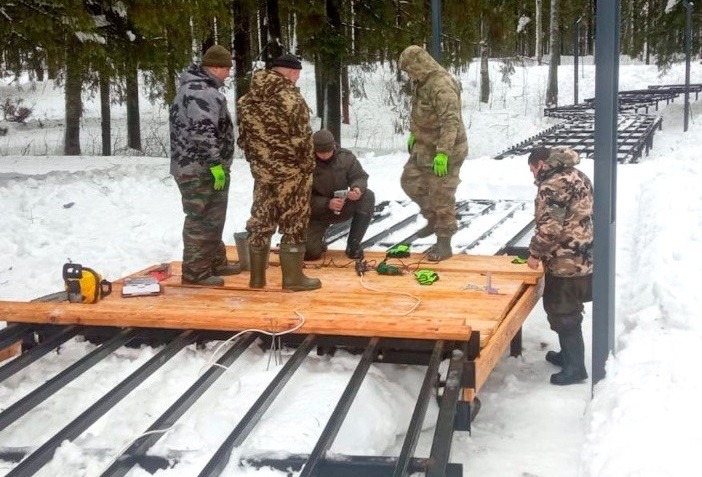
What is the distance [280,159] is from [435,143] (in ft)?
6.10

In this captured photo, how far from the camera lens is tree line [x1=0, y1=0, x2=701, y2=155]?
32.9 feet

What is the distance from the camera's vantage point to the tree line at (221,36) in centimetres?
1002

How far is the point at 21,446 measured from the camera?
422 cm

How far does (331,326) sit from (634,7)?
37.5 m

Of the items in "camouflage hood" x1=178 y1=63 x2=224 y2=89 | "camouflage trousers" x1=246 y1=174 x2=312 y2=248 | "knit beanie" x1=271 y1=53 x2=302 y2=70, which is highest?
"knit beanie" x1=271 y1=53 x2=302 y2=70

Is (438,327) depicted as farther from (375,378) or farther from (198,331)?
(198,331)

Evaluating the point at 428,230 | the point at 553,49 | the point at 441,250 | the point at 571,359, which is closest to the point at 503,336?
the point at 571,359

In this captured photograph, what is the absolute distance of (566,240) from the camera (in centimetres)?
554

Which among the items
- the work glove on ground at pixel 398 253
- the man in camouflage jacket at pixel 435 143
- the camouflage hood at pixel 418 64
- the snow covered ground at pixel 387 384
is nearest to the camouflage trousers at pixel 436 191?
the man in camouflage jacket at pixel 435 143

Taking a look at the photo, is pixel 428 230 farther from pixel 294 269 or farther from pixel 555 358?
pixel 555 358

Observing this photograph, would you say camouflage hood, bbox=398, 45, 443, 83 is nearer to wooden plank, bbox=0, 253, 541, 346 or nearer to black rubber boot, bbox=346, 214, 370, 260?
black rubber boot, bbox=346, 214, 370, 260

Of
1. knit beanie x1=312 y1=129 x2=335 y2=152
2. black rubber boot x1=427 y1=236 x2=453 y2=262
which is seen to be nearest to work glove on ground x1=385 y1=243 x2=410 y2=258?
black rubber boot x1=427 y1=236 x2=453 y2=262

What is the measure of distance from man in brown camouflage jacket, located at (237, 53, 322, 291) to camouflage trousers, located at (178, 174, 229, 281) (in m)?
0.39

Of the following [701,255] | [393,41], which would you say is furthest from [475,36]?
[701,255]
